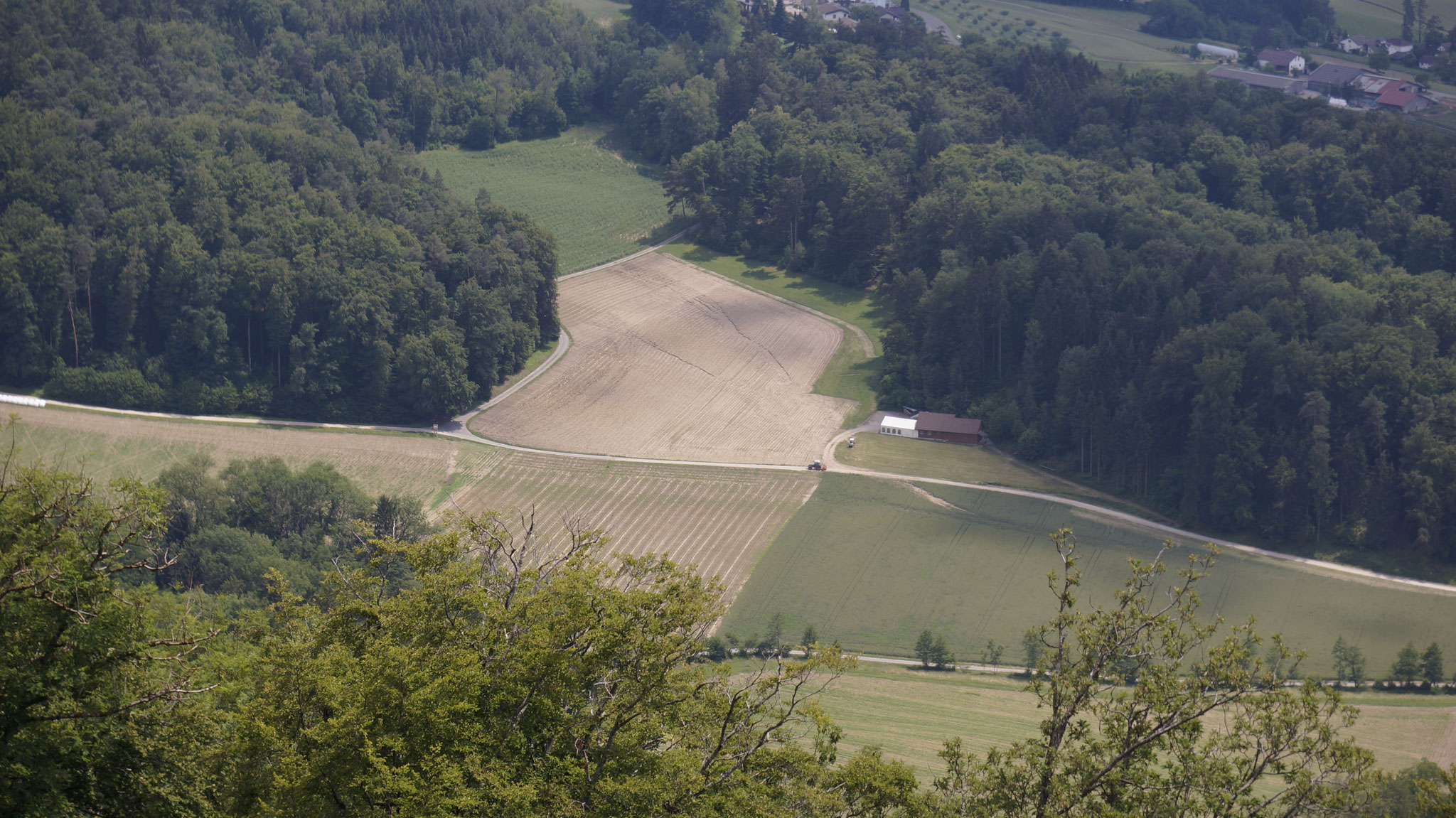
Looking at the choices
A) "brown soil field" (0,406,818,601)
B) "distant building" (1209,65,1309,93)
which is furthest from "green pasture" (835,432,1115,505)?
"distant building" (1209,65,1309,93)

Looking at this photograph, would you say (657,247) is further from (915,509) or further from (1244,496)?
(1244,496)

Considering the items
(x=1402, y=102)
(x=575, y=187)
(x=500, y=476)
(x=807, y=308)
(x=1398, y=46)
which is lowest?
(x=500, y=476)

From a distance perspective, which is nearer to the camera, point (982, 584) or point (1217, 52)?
point (982, 584)

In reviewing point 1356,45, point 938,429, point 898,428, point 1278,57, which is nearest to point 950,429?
point 938,429

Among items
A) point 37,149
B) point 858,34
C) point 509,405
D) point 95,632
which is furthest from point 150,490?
point 858,34

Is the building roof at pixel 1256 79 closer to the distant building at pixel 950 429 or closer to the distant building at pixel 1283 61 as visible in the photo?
the distant building at pixel 1283 61

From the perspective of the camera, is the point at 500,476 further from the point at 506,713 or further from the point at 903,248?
the point at 506,713
